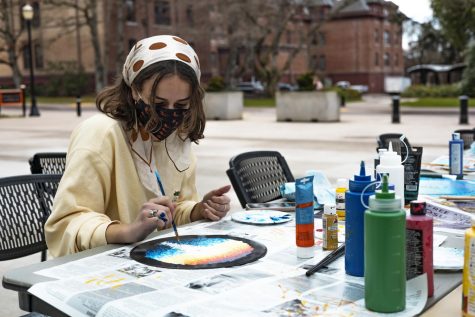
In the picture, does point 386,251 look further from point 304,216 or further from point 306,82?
point 306,82

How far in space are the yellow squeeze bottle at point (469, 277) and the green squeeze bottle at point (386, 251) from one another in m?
0.16

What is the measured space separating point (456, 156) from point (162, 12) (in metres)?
50.6

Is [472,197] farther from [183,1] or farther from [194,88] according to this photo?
[183,1]

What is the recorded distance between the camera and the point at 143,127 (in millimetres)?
2953

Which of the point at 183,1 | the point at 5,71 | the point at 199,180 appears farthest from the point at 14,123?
the point at 5,71

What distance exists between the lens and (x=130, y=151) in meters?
2.93

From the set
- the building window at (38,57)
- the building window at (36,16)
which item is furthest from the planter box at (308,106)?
the building window at (38,57)

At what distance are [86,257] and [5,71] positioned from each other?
190ft

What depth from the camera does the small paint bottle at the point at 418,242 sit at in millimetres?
1925

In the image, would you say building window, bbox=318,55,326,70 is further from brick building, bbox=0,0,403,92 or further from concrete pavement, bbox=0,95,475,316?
concrete pavement, bbox=0,95,475,316

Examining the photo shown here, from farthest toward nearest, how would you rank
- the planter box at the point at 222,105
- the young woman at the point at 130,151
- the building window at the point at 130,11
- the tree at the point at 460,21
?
the building window at the point at 130,11 < the tree at the point at 460,21 < the planter box at the point at 222,105 < the young woman at the point at 130,151

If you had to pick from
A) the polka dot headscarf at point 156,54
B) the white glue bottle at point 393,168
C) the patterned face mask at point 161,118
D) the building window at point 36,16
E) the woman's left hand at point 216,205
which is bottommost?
the woman's left hand at point 216,205

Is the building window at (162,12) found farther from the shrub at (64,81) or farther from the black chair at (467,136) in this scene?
the black chair at (467,136)

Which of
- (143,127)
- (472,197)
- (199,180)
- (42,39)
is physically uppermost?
(42,39)
